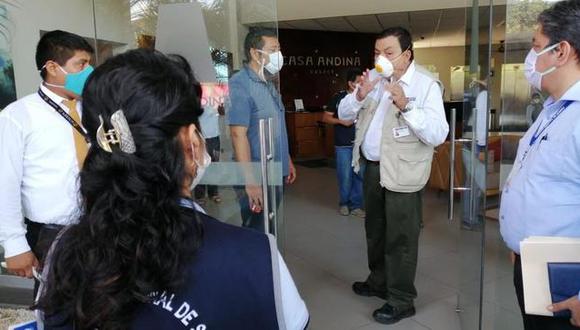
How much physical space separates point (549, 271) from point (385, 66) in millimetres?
1470

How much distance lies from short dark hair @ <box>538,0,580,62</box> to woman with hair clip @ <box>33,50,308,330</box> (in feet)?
4.11

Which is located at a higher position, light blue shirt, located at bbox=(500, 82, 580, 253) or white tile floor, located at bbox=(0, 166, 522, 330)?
light blue shirt, located at bbox=(500, 82, 580, 253)

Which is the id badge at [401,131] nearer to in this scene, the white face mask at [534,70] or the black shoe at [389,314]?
the white face mask at [534,70]

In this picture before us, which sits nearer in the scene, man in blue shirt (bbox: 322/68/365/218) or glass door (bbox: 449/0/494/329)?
glass door (bbox: 449/0/494/329)

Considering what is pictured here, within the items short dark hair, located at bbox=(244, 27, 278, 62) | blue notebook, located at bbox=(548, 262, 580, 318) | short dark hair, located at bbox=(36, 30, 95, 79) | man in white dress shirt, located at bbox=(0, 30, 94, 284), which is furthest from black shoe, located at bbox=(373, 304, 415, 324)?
short dark hair, located at bbox=(36, 30, 95, 79)

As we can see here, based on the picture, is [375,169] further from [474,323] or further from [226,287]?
[226,287]

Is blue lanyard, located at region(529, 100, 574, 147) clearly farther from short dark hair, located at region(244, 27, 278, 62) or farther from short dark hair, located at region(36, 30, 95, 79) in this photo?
short dark hair, located at region(36, 30, 95, 79)

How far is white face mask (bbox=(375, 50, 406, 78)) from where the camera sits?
2.40m

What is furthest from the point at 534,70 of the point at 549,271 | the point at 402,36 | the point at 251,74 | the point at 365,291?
the point at 365,291

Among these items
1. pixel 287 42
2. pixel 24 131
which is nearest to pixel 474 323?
pixel 24 131

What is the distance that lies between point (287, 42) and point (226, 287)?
9931mm

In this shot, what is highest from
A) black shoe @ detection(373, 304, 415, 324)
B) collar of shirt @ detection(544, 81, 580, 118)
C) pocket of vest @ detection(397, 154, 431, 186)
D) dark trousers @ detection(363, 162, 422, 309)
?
collar of shirt @ detection(544, 81, 580, 118)

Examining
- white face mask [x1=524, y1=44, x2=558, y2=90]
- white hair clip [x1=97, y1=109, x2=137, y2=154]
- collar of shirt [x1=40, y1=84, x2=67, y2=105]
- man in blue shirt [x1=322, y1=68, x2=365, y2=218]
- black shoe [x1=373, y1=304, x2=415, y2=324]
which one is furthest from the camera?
man in blue shirt [x1=322, y1=68, x2=365, y2=218]

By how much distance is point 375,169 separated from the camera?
2568mm
